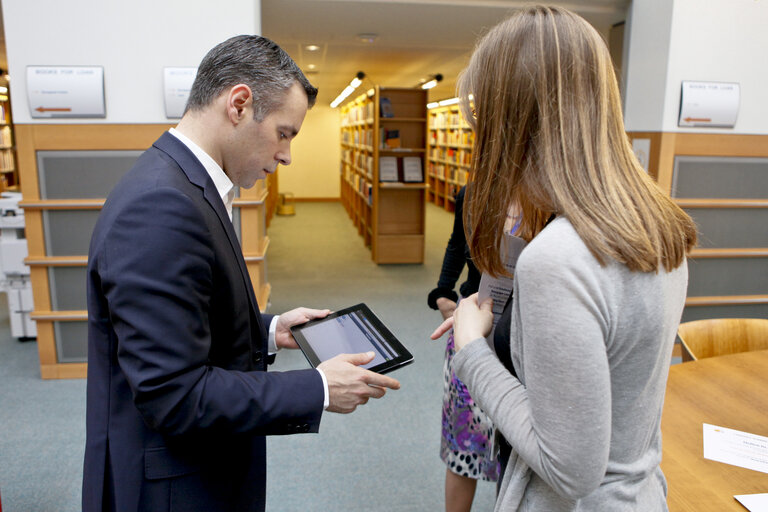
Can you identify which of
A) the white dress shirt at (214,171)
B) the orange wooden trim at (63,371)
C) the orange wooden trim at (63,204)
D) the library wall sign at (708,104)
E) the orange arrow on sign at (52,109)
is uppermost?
the library wall sign at (708,104)

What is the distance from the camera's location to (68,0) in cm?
308

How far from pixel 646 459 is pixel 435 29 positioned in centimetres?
499

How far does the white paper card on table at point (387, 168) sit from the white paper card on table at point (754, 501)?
569cm

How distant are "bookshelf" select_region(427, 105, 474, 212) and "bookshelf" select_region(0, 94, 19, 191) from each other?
7.96 m

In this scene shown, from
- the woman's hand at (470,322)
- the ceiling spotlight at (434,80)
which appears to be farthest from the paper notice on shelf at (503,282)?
the ceiling spotlight at (434,80)

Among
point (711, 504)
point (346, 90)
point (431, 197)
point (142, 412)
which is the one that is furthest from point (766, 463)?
point (431, 197)

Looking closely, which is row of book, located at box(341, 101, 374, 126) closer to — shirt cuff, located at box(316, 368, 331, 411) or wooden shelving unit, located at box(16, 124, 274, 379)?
wooden shelving unit, located at box(16, 124, 274, 379)

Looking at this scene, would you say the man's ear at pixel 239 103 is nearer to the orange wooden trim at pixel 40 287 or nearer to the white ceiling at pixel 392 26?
the white ceiling at pixel 392 26

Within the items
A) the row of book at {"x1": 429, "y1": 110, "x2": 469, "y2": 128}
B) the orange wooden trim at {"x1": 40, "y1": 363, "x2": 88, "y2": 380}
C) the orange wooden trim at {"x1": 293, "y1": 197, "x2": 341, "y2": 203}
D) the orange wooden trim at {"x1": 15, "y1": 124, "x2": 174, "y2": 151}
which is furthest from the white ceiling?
the orange wooden trim at {"x1": 293, "y1": 197, "x2": 341, "y2": 203}

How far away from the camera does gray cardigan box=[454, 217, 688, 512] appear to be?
2.41 ft

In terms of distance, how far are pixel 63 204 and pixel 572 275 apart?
3.39m

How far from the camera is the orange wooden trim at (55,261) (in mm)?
3338

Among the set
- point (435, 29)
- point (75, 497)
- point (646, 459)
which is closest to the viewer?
point (646, 459)

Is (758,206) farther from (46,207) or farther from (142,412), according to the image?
(46,207)
